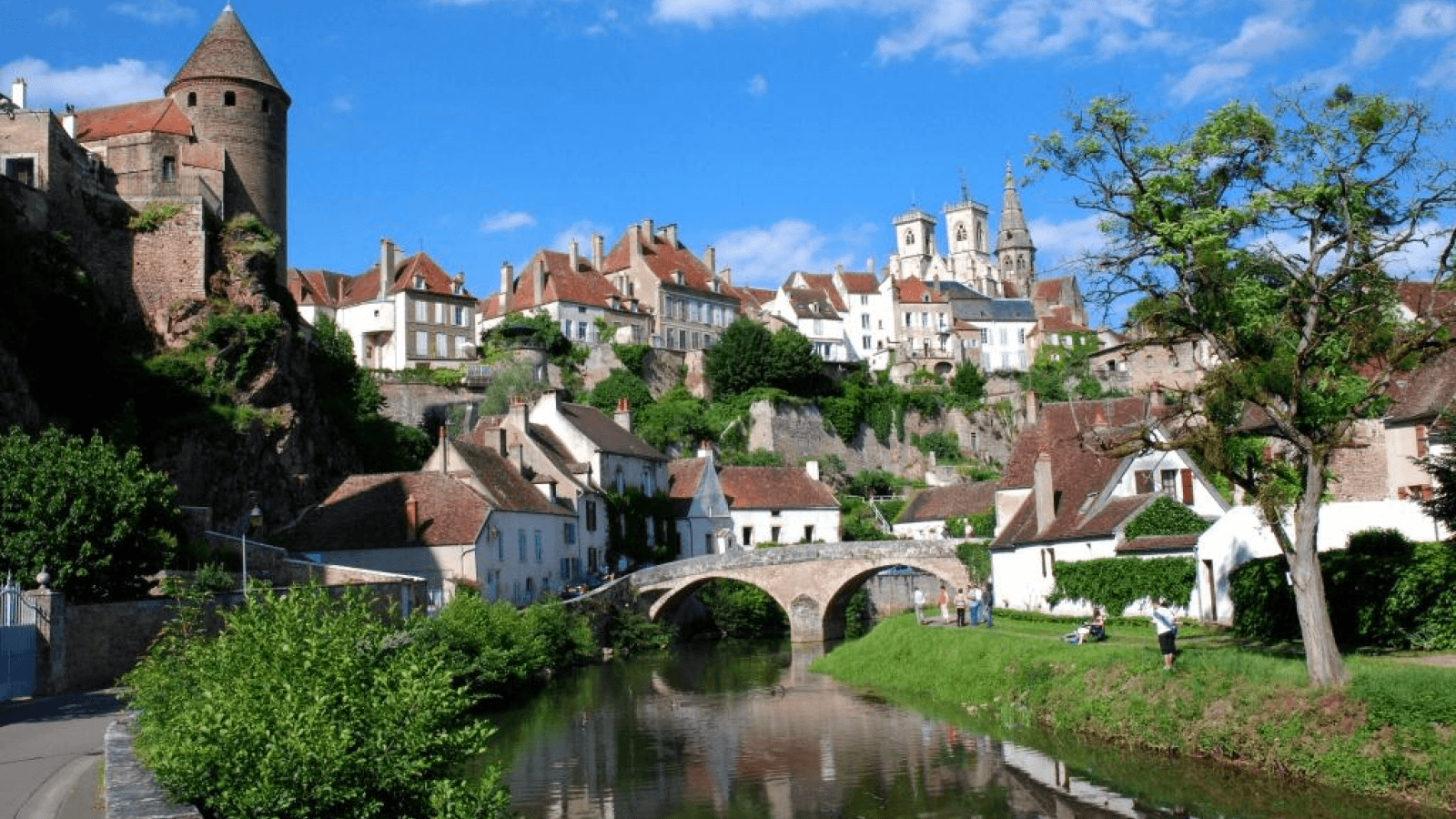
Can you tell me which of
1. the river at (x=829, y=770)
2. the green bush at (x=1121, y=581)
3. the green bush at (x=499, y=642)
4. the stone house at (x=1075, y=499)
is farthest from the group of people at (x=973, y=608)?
the green bush at (x=499, y=642)

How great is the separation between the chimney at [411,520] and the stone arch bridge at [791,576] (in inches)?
389

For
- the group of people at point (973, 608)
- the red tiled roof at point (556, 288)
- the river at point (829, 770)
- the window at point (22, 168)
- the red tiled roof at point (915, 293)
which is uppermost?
the red tiled roof at point (915, 293)

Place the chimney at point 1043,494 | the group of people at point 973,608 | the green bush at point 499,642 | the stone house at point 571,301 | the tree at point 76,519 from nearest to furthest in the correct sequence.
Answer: the tree at point 76,519, the green bush at point 499,642, the group of people at point 973,608, the chimney at point 1043,494, the stone house at point 571,301

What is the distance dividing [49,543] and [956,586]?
95.1 ft

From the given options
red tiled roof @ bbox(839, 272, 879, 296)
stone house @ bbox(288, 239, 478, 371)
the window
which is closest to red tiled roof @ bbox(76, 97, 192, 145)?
the window

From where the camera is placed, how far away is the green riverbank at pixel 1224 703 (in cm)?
1656

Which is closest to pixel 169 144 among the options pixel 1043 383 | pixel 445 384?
pixel 445 384

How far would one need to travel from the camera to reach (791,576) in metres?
49.6

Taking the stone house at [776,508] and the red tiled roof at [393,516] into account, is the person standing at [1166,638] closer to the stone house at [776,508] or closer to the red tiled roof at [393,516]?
the red tiled roof at [393,516]

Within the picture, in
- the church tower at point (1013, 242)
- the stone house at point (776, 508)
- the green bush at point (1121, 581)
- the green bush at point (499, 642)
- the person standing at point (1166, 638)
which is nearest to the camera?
the person standing at point (1166, 638)

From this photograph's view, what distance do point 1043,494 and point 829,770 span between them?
16.9m

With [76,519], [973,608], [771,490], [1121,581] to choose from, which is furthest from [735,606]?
[76,519]

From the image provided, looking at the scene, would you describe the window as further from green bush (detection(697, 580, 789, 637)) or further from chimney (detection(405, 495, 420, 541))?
green bush (detection(697, 580, 789, 637))

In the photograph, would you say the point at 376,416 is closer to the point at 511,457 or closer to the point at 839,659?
the point at 511,457
